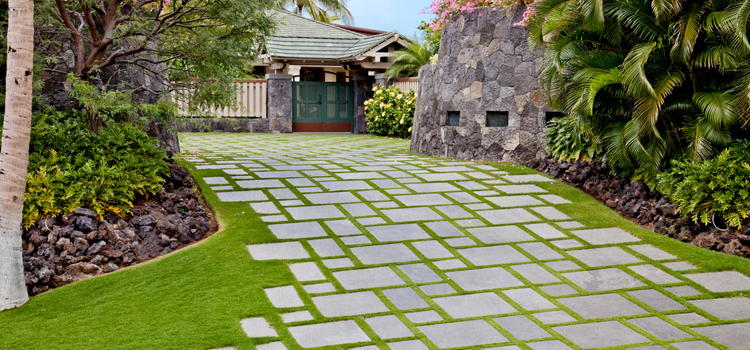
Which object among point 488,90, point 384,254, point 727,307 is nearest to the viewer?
point 727,307

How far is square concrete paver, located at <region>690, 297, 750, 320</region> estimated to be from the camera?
15.9 feet

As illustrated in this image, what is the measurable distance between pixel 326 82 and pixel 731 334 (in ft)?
53.7

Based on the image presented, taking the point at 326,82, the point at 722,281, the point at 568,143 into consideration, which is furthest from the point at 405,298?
the point at 326,82

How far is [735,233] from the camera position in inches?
250

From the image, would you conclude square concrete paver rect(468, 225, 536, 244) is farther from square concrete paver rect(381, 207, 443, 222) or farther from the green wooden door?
the green wooden door

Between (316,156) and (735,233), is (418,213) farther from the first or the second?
(316,156)

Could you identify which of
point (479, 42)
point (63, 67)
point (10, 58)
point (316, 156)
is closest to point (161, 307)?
point (10, 58)

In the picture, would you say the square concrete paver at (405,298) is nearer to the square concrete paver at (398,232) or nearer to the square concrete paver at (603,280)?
the square concrete paver at (398,232)

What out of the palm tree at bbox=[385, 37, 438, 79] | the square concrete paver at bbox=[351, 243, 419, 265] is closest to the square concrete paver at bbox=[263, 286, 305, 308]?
the square concrete paver at bbox=[351, 243, 419, 265]

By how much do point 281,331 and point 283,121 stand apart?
15.3m

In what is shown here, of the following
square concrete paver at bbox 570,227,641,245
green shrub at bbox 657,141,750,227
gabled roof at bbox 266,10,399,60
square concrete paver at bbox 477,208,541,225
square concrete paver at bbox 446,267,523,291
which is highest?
gabled roof at bbox 266,10,399,60

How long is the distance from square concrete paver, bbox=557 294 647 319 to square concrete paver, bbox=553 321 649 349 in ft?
0.59

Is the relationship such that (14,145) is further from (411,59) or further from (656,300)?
(411,59)

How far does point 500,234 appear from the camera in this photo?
6.62m
